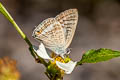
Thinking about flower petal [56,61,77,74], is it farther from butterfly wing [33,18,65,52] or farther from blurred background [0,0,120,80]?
blurred background [0,0,120,80]

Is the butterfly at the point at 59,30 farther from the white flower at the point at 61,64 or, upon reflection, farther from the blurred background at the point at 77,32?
the blurred background at the point at 77,32

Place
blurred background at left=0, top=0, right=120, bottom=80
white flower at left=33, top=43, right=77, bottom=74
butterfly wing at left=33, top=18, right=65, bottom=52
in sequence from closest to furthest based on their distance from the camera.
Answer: white flower at left=33, top=43, right=77, bottom=74, butterfly wing at left=33, top=18, right=65, bottom=52, blurred background at left=0, top=0, right=120, bottom=80

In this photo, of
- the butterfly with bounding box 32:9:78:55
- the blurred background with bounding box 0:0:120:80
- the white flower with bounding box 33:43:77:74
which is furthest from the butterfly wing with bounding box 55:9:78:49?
the blurred background with bounding box 0:0:120:80

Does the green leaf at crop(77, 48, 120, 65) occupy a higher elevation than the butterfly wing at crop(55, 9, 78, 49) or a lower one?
lower

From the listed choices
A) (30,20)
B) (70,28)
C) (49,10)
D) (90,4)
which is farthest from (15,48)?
(70,28)

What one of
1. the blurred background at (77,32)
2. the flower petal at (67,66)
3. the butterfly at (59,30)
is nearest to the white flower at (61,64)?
the flower petal at (67,66)

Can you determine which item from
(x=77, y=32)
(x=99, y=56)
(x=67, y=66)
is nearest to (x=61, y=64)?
(x=67, y=66)

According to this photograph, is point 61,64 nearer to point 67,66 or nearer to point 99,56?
point 67,66
